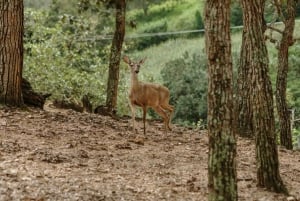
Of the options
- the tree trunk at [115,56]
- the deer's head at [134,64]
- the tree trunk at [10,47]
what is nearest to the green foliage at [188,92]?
the tree trunk at [115,56]

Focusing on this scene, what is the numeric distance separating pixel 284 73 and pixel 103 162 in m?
5.31

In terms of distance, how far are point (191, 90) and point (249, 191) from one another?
20.9 meters

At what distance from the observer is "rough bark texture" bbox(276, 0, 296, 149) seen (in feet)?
40.4

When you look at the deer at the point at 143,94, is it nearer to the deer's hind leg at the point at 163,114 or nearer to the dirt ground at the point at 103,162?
the deer's hind leg at the point at 163,114

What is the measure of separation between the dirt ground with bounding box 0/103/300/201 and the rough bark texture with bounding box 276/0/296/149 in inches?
30.6

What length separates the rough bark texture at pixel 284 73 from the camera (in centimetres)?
1230

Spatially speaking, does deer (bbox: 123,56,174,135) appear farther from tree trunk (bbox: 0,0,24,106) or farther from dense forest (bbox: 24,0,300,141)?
dense forest (bbox: 24,0,300,141)

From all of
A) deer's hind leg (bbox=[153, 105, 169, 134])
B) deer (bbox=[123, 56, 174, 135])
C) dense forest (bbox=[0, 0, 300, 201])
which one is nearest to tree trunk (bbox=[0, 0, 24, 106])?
dense forest (bbox=[0, 0, 300, 201])

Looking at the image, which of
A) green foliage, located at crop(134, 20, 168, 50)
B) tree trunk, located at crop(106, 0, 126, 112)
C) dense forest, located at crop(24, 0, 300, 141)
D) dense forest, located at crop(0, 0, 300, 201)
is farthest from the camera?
green foliage, located at crop(134, 20, 168, 50)

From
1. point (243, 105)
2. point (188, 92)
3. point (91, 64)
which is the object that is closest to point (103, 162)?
point (243, 105)

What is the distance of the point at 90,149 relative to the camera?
9.21 m

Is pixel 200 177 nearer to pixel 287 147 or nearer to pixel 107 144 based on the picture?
pixel 107 144

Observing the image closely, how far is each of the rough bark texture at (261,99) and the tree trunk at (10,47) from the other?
19.0 ft

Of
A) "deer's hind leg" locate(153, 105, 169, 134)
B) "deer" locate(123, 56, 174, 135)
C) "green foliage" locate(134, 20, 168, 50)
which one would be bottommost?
"deer's hind leg" locate(153, 105, 169, 134)
